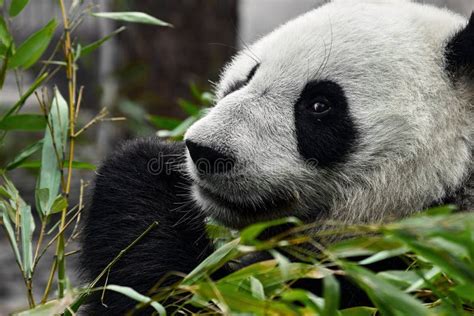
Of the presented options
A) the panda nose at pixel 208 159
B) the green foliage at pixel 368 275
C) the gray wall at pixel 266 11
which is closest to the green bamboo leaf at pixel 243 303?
the green foliage at pixel 368 275

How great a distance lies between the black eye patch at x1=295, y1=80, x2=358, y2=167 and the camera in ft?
9.04

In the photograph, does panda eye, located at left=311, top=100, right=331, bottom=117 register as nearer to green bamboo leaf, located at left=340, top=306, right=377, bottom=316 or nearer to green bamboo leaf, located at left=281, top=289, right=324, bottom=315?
green bamboo leaf, located at left=340, top=306, right=377, bottom=316

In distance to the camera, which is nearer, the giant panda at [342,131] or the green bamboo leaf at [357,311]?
the green bamboo leaf at [357,311]

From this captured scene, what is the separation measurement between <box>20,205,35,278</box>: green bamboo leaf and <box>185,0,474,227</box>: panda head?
1.91 ft

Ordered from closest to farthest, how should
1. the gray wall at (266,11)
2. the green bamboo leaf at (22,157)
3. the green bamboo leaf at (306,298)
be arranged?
1. the green bamboo leaf at (306,298)
2. the green bamboo leaf at (22,157)
3. the gray wall at (266,11)

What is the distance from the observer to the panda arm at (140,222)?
2.87m

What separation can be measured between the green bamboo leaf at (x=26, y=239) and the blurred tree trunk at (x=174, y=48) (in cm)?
459

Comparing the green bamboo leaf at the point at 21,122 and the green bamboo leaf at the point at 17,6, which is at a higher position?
the green bamboo leaf at the point at 17,6

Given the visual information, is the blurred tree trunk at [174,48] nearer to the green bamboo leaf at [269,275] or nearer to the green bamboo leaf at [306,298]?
the green bamboo leaf at [269,275]

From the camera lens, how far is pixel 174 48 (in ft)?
24.4

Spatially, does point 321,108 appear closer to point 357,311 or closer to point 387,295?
point 357,311

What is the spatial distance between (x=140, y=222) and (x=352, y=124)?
884 mm

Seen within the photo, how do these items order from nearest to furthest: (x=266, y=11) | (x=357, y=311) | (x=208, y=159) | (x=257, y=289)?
(x=257, y=289), (x=357, y=311), (x=208, y=159), (x=266, y=11)

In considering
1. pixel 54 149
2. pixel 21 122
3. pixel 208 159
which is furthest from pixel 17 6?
pixel 208 159
